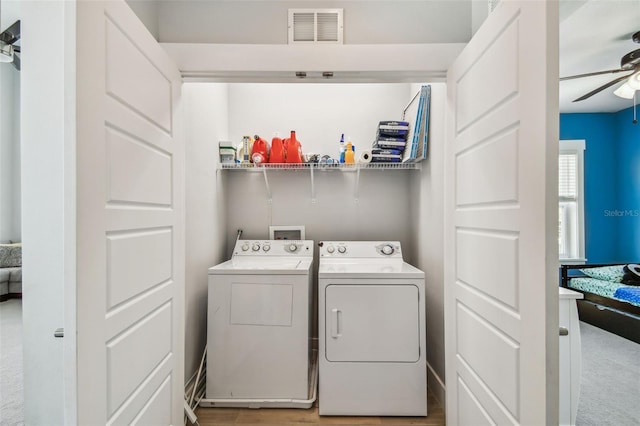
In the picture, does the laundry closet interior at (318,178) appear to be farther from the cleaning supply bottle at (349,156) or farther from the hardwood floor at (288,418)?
the hardwood floor at (288,418)

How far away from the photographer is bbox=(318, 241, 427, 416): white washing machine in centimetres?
178

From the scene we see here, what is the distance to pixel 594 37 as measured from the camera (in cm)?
218

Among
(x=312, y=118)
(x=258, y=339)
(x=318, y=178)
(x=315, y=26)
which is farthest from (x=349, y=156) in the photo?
(x=258, y=339)

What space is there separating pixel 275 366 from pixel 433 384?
1.16m

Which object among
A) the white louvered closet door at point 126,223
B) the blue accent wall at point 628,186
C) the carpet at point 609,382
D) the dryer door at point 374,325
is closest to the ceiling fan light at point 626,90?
the blue accent wall at point 628,186

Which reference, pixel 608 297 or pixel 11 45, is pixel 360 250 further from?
pixel 608 297

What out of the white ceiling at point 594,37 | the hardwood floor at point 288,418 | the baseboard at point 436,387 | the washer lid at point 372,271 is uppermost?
the white ceiling at point 594,37

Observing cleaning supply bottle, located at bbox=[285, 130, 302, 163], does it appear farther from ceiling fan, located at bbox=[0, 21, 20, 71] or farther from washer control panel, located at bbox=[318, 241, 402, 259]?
ceiling fan, located at bbox=[0, 21, 20, 71]

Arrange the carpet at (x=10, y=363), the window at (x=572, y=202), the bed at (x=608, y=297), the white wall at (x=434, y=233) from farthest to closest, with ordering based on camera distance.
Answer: the window at (x=572, y=202), the bed at (x=608, y=297), the white wall at (x=434, y=233), the carpet at (x=10, y=363)

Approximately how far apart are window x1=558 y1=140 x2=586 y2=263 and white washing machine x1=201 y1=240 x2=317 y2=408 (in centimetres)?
393

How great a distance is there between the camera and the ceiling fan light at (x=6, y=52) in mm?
1086

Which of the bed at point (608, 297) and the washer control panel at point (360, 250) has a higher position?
the washer control panel at point (360, 250)

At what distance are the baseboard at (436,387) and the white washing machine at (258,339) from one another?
865mm

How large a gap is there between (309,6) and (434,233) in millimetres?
1648
